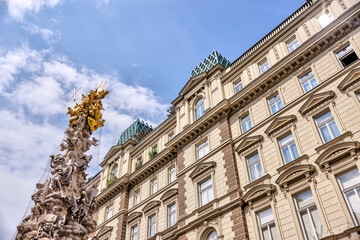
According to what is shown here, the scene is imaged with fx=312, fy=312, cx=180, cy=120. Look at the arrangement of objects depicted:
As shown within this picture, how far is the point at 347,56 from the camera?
19.3 metres

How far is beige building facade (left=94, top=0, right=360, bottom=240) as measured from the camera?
52.7 ft

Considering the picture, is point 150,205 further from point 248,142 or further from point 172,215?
point 248,142

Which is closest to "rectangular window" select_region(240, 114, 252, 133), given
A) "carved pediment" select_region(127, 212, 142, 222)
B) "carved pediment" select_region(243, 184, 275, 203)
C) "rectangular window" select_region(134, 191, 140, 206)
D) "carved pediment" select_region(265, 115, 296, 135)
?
"carved pediment" select_region(265, 115, 296, 135)

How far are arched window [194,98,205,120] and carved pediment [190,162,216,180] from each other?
5.59 meters

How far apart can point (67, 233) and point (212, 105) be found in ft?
56.1

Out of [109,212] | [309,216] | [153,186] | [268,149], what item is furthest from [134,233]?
[309,216]

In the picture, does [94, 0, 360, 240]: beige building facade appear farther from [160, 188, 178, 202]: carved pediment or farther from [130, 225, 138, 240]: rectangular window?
[130, 225, 138, 240]: rectangular window

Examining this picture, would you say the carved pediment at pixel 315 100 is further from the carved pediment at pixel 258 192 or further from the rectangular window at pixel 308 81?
the carved pediment at pixel 258 192

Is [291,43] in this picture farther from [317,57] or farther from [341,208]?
[341,208]

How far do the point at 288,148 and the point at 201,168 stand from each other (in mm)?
7064

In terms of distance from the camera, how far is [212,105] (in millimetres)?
26406

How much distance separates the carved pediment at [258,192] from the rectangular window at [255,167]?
118cm

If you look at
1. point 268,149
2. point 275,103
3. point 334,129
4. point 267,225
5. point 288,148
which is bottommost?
point 267,225

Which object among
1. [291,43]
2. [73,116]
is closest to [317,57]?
[291,43]
